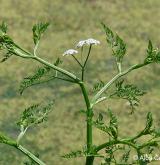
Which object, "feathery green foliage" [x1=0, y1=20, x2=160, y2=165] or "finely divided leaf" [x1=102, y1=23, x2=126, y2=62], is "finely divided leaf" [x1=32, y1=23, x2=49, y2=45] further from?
"finely divided leaf" [x1=102, y1=23, x2=126, y2=62]

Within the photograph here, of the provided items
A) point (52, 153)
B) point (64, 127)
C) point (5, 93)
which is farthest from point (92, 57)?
point (52, 153)

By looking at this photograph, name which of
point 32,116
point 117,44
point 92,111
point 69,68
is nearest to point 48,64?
point 92,111

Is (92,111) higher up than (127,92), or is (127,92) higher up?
(127,92)

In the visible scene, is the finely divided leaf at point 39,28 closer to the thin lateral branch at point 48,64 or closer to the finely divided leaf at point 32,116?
the thin lateral branch at point 48,64

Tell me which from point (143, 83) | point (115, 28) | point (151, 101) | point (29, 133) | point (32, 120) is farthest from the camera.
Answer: point (115, 28)

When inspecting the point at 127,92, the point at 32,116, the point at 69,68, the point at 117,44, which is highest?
the point at 69,68

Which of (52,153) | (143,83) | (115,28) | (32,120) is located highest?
(115,28)

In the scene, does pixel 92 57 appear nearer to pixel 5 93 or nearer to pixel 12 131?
pixel 5 93

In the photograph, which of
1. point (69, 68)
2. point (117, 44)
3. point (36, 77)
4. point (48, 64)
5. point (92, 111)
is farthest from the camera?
point (69, 68)

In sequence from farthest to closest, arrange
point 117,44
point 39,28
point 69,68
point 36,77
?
1. point 69,68
2. point 117,44
3. point 36,77
4. point 39,28

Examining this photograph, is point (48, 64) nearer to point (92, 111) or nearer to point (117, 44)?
point (92, 111)
